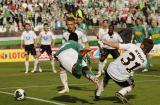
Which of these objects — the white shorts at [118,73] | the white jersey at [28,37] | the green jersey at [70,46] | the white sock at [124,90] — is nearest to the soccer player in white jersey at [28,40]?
the white jersey at [28,37]

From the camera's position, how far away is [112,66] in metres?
14.6

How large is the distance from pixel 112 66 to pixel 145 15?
113 feet

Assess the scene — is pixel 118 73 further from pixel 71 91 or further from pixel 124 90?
pixel 71 91

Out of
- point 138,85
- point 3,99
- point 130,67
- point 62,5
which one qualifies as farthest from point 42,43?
point 62,5

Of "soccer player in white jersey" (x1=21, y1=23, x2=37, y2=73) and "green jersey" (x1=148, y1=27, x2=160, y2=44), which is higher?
"green jersey" (x1=148, y1=27, x2=160, y2=44)

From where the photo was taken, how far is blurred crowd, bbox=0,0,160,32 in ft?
139

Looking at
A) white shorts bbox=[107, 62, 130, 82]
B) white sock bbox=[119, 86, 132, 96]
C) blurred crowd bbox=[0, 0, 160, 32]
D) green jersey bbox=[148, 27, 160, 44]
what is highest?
white shorts bbox=[107, 62, 130, 82]

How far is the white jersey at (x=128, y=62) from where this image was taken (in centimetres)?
1423

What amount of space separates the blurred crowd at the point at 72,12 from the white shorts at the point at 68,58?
25.2m

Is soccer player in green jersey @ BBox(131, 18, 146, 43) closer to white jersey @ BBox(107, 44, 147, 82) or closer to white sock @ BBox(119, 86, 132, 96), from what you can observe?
white sock @ BBox(119, 86, 132, 96)

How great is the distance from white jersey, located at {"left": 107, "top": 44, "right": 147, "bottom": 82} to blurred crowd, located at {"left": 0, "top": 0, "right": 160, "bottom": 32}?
85.0ft

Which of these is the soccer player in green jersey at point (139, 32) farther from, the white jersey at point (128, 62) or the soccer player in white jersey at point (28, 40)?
the white jersey at point (128, 62)

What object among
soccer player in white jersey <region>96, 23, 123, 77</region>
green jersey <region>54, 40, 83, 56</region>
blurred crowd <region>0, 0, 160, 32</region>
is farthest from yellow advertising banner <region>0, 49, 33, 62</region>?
green jersey <region>54, 40, 83, 56</region>

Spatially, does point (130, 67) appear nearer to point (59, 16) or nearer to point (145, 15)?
point (59, 16)
